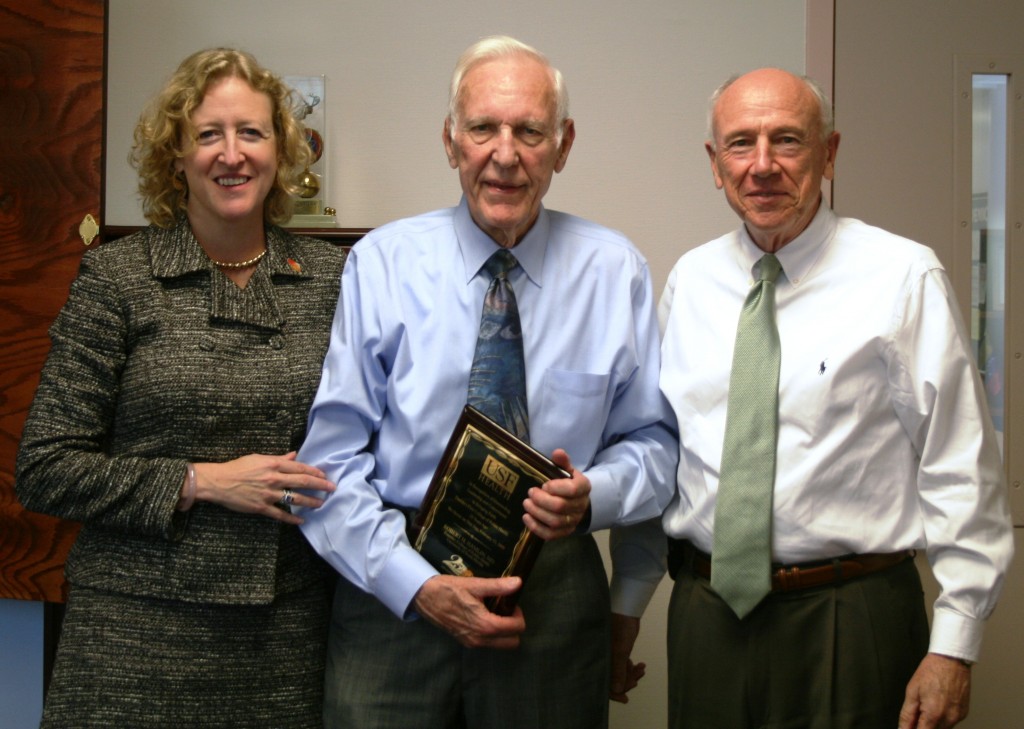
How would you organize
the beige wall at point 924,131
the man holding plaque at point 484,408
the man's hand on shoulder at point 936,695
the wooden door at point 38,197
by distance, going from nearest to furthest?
the man's hand on shoulder at point 936,695 → the man holding plaque at point 484,408 → the wooden door at point 38,197 → the beige wall at point 924,131

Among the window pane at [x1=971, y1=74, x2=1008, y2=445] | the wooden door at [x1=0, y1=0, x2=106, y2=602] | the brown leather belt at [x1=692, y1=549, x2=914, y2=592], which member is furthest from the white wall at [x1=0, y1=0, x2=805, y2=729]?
the brown leather belt at [x1=692, y1=549, x2=914, y2=592]

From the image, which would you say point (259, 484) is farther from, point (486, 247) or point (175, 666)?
point (486, 247)

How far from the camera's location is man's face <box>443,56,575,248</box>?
1672 millimetres

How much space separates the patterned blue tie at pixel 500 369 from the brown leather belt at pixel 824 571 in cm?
50

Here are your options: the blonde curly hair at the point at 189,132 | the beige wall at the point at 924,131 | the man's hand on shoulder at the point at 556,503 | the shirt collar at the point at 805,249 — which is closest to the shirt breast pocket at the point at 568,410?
the man's hand on shoulder at the point at 556,503

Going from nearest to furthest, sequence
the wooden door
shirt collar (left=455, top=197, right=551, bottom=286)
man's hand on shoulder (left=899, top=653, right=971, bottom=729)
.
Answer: man's hand on shoulder (left=899, top=653, right=971, bottom=729) < shirt collar (left=455, top=197, right=551, bottom=286) < the wooden door

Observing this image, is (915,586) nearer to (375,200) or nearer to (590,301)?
(590,301)

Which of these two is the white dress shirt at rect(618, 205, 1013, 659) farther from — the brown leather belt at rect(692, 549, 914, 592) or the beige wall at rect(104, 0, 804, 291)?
the beige wall at rect(104, 0, 804, 291)

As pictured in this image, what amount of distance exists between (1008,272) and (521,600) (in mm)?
2023

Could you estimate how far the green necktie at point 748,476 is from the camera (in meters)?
1.60

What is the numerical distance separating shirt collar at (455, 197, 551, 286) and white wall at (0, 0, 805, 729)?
1.14 meters

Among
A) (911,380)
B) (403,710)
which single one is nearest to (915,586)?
(911,380)

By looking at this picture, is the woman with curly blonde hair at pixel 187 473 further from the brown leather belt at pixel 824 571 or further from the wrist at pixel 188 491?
the brown leather belt at pixel 824 571

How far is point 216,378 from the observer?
5.58 feet
